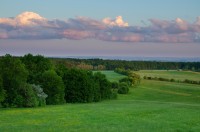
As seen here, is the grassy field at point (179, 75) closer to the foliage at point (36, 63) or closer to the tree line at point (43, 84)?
the tree line at point (43, 84)

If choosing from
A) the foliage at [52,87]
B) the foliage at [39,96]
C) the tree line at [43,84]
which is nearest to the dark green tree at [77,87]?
the tree line at [43,84]

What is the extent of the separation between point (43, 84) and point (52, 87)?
74.8 inches

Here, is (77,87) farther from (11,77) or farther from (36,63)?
(11,77)

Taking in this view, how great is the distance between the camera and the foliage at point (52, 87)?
252 feet

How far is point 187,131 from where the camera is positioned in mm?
23703

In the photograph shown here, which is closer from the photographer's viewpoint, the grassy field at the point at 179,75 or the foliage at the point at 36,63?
the foliage at the point at 36,63

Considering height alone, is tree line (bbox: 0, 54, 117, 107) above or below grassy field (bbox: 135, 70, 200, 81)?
above

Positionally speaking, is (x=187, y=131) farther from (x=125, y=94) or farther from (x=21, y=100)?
(x=125, y=94)

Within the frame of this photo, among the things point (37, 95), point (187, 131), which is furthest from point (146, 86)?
point (187, 131)

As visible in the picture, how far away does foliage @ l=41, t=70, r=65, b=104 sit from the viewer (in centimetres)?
7686

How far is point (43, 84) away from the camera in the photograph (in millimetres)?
77438

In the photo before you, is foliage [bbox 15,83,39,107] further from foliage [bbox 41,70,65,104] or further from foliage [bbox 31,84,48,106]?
foliage [bbox 41,70,65,104]

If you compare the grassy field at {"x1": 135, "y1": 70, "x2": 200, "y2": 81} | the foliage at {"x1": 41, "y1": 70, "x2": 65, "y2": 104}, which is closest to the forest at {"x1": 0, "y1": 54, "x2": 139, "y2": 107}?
the foliage at {"x1": 41, "y1": 70, "x2": 65, "y2": 104}

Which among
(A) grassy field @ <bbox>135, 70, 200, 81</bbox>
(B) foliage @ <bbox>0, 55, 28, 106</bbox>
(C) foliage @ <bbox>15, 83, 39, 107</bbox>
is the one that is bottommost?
(A) grassy field @ <bbox>135, 70, 200, 81</bbox>
